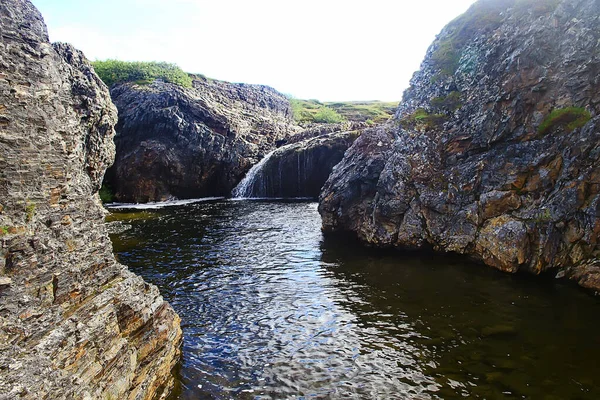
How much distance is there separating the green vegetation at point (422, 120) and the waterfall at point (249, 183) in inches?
1244

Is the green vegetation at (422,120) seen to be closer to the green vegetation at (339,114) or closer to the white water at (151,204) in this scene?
the white water at (151,204)

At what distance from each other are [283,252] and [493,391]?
16.5m

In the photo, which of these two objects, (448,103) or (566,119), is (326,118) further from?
(566,119)

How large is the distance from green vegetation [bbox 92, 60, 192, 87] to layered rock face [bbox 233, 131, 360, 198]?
2653 centimetres

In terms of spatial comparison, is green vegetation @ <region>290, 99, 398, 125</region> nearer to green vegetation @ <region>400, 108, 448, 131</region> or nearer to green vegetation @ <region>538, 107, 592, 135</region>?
green vegetation @ <region>400, 108, 448, 131</region>

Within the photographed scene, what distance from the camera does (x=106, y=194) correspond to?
179 ft

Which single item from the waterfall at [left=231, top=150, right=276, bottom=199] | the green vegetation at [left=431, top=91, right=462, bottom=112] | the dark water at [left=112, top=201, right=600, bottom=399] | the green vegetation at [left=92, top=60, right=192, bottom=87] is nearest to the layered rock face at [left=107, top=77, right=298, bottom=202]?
the waterfall at [left=231, top=150, right=276, bottom=199]

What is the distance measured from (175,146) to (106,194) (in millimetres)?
12508

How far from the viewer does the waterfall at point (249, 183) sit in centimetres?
5762

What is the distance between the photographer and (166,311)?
39.8ft

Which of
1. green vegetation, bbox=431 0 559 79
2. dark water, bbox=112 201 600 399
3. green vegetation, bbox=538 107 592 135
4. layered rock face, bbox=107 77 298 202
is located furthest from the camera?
layered rock face, bbox=107 77 298 202

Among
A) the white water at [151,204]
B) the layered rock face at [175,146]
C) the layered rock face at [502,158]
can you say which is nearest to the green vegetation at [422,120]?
the layered rock face at [502,158]

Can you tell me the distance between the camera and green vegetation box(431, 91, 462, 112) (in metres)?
27.1

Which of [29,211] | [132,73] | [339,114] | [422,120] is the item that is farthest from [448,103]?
[339,114]
